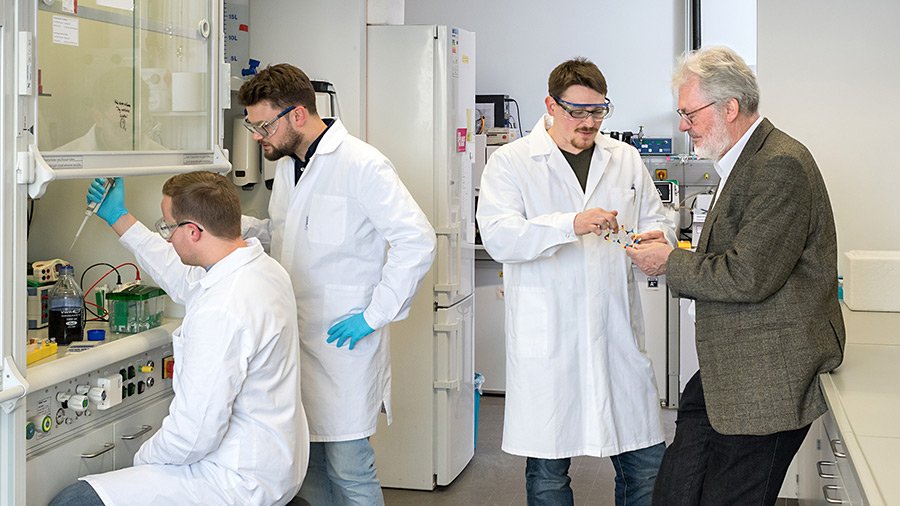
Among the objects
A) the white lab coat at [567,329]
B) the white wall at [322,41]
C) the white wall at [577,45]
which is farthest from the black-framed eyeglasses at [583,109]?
the white wall at [577,45]

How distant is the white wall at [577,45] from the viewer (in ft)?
20.6

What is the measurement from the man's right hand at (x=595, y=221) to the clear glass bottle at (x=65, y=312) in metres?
1.27

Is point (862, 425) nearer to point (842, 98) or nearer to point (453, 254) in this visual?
point (842, 98)

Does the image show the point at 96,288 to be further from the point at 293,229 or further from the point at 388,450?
the point at 388,450

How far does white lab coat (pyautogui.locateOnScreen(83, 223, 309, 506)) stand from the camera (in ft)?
7.21

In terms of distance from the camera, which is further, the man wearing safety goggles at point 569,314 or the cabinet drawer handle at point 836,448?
the man wearing safety goggles at point 569,314

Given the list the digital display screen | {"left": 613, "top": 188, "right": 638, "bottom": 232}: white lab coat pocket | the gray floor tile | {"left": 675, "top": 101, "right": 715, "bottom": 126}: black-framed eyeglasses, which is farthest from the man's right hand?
the digital display screen

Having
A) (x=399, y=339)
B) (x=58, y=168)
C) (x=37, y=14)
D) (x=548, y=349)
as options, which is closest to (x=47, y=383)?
(x=58, y=168)

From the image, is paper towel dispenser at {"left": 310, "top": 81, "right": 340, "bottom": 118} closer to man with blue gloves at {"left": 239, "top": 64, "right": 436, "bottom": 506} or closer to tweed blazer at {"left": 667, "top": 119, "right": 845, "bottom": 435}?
man with blue gloves at {"left": 239, "top": 64, "right": 436, "bottom": 506}

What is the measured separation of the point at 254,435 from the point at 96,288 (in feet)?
2.70

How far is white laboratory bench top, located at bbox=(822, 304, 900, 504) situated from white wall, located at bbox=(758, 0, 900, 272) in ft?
2.42

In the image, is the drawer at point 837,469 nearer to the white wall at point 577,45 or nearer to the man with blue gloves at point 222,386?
the man with blue gloves at point 222,386

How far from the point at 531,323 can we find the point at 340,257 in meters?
0.56

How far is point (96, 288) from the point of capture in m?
2.82
